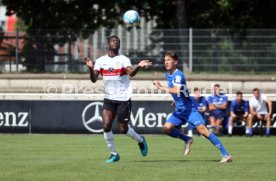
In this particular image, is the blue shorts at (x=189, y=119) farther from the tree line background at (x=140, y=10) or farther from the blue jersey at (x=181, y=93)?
the tree line background at (x=140, y=10)

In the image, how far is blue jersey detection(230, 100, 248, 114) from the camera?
26.5m

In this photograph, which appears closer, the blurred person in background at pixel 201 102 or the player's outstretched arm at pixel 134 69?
the player's outstretched arm at pixel 134 69

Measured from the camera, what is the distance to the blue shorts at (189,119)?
14.7m

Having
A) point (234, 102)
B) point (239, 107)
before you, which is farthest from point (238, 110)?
point (234, 102)

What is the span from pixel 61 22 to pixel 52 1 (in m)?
1.03

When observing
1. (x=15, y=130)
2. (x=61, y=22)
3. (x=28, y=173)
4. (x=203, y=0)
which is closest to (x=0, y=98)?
(x=15, y=130)

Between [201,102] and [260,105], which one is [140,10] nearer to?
[201,102]

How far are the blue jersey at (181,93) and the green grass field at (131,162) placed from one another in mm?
1020

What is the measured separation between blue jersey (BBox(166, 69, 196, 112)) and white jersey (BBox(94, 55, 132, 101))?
32.0 inches

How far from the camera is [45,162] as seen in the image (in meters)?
14.5

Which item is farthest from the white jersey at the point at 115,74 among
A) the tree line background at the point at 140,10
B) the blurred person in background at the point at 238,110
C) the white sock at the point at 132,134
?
the tree line background at the point at 140,10

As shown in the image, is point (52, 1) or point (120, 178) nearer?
point (120, 178)

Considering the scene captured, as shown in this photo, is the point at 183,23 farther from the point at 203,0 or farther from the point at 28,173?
the point at 28,173

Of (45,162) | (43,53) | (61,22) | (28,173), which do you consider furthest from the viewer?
(61,22)
